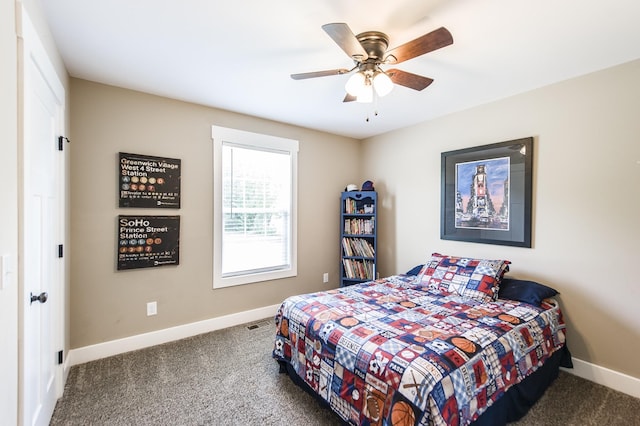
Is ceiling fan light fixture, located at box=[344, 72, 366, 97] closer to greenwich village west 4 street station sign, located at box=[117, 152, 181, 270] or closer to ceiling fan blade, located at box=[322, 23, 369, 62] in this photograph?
ceiling fan blade, located at box=[322, 23, 369, 62]

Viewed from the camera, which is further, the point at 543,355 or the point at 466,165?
the point at 466,165

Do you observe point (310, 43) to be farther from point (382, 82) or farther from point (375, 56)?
point (382, 82)

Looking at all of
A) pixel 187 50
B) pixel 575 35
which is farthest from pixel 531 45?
pixel 187 50

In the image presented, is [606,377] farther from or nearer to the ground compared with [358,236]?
nearer to the ground

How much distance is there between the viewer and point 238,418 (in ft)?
6.15

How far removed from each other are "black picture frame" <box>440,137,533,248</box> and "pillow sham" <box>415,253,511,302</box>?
39cm

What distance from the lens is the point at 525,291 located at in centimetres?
241

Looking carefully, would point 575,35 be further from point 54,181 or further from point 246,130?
point 54,181

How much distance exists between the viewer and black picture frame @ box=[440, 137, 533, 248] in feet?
8.94

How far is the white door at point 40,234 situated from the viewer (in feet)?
4.32

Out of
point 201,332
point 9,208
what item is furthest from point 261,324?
point 9,208

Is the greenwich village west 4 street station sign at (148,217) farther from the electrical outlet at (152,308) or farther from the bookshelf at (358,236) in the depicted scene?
the bookshelf at (358,236)

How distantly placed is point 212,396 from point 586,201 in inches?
129

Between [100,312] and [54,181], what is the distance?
1.28m
